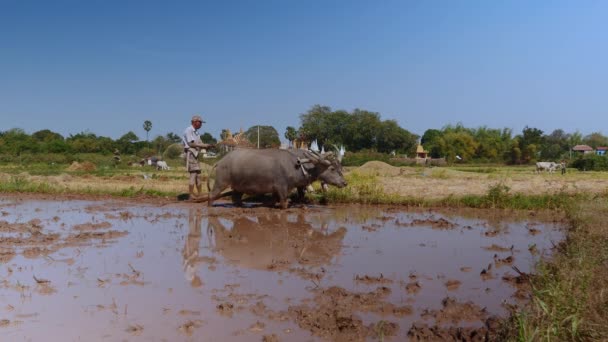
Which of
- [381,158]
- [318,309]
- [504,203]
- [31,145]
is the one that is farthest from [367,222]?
[31,145]

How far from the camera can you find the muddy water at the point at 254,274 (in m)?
3.99

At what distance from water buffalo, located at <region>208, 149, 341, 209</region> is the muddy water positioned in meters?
1.17

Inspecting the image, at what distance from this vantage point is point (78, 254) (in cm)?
629

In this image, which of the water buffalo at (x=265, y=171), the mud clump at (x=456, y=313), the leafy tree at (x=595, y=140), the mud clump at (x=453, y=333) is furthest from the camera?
the leafy tree at (x=595, y=140)

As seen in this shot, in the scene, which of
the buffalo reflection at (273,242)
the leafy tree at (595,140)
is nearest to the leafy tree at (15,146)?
the buffalo reflection at (273,242)

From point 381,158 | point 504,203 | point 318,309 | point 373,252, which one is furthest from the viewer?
point 381,158

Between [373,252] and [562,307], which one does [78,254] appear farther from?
[562,307]

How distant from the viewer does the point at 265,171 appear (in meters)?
10.5

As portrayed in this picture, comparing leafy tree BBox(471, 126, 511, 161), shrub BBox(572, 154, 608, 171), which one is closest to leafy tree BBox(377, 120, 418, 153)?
leafy tree BBox(471, 126, 511, 161)

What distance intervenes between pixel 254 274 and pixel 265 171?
518cm

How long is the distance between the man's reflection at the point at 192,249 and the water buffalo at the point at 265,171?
108 cm

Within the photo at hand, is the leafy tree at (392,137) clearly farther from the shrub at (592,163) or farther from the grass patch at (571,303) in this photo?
the grass patch at (571,303)

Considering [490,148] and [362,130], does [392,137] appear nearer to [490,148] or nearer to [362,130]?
[362,130]

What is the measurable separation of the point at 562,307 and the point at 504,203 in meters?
8.01
